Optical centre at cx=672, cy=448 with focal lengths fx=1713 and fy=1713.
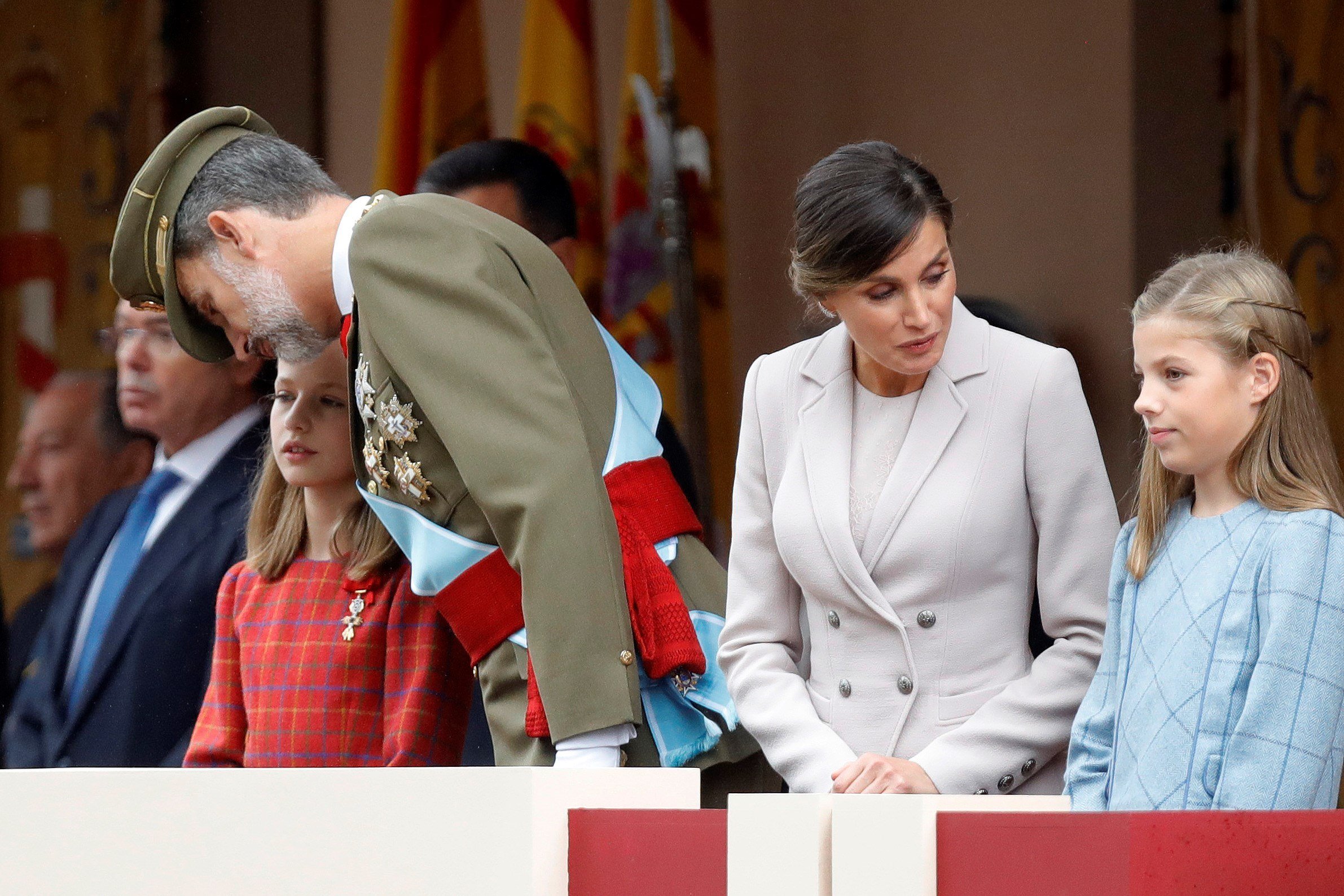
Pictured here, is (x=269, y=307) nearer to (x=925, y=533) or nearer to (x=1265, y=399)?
(x=925, y=533)

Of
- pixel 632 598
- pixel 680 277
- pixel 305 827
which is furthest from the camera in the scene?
pixel 680 277

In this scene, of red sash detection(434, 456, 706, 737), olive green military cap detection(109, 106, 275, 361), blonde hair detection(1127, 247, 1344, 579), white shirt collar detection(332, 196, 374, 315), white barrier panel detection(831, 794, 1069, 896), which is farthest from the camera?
olive green military cap detection(109, 106, 275, 361)

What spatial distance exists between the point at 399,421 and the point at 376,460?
0.09 m

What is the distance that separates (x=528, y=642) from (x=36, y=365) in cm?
260

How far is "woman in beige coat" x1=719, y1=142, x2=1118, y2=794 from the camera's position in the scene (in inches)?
80.8

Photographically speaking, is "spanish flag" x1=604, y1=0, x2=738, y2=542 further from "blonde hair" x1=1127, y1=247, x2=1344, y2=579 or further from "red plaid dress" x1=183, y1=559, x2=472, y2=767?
"blonde hair" x1=1127, y1=247, x2=1344, y2=579

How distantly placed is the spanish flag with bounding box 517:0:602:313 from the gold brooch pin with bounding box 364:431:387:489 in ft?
5.56

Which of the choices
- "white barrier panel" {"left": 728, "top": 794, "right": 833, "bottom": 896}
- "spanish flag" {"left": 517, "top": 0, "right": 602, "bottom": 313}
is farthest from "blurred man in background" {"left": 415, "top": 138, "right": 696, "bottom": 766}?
"white barrier panel" {"left": 728, "top": 794, "right": 833, "bottom": 896}

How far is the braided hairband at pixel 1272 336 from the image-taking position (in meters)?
1.85

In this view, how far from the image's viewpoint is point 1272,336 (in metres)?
1.85

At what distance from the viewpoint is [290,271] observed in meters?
2.53

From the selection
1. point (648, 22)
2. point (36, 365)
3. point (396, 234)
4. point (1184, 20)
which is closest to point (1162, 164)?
point (1184, 20)

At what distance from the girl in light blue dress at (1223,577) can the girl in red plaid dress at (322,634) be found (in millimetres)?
1056

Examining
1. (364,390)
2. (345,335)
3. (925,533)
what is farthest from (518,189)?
(925,533)
